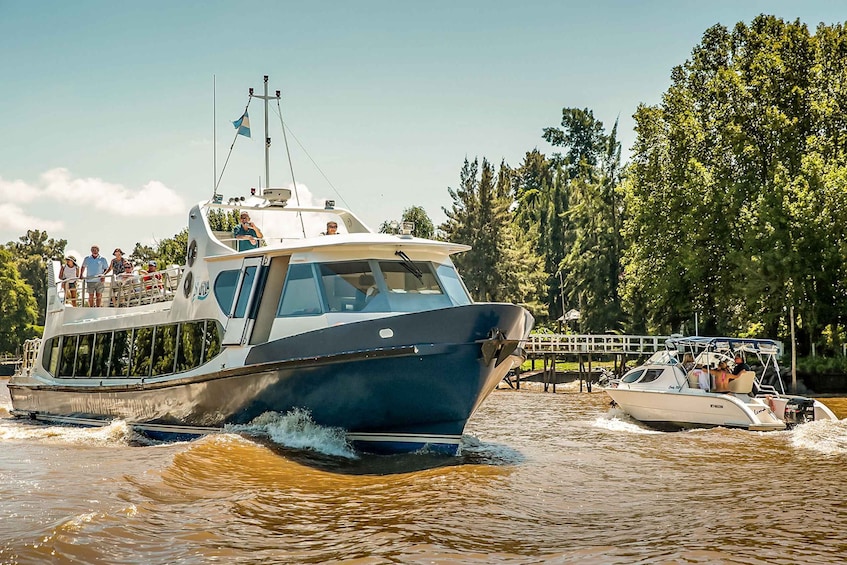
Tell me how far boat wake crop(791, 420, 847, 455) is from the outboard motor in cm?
24

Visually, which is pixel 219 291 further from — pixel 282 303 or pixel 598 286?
pixel 598 286

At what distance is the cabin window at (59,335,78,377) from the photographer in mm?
19734

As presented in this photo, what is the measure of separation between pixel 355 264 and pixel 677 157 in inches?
1289

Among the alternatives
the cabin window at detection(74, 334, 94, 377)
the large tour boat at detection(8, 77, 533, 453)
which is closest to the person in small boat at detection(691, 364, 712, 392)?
the large tour boat at detection(8, 77, 533, 453)

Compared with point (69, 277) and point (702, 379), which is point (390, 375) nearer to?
point (702, 379)

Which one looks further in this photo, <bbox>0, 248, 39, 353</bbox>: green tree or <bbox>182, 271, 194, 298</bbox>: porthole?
<bbox>0, 248, 39, 353</bbox>: green tree

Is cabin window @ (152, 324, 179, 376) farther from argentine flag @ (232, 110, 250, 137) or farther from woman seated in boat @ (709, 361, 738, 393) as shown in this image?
woman seated in boat @ (709, 361, 738, 393)

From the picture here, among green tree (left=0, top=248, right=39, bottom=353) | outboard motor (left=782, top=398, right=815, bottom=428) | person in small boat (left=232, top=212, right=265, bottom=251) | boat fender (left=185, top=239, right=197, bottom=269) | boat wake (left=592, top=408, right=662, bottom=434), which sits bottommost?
boat wake (left=592, top=408, right=662, bottom=434)

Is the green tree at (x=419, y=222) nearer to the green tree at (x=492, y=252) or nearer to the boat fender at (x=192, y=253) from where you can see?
the green tree at (x=492, y=252)

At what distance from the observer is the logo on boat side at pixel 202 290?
15070 millimetres

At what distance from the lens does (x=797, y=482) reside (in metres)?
11.8

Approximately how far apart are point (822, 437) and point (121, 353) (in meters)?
13.9

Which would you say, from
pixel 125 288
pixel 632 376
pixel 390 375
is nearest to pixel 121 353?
pixel 125 288

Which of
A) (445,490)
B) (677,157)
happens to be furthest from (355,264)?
(677,157)
